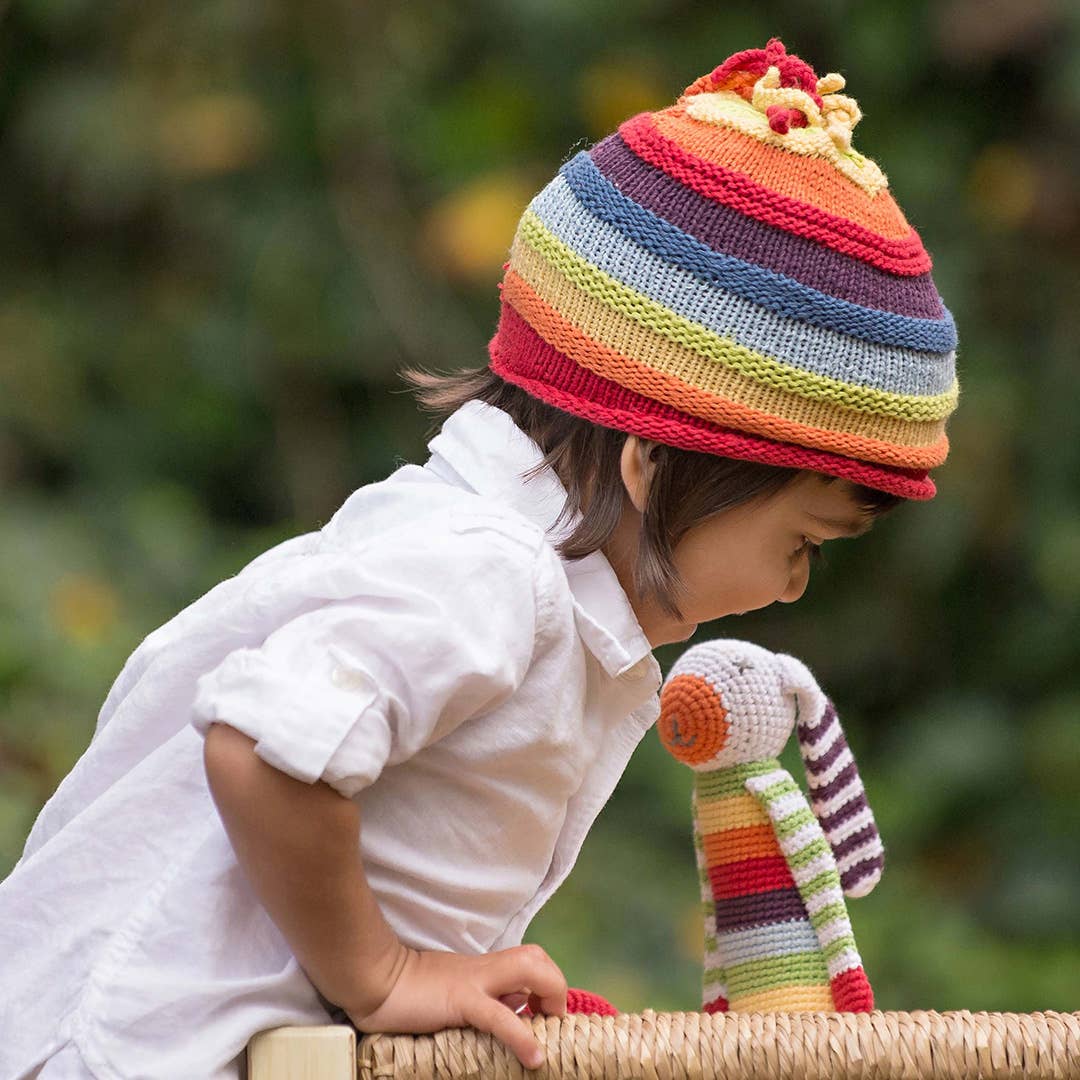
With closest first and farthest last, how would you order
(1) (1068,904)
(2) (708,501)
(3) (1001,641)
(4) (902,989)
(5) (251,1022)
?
(5) (251,1022) < (2) (708,501) < (4) (902,989) < (1) (1068,904) < (3) (1001,641)

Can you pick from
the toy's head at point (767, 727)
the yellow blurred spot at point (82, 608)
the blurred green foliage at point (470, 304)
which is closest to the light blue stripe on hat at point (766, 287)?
the toy's head at point (767, 727)

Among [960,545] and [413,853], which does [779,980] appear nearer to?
[413,853]

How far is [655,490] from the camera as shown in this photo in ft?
3.12

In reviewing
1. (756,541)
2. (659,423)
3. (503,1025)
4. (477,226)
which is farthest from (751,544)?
(477,226)

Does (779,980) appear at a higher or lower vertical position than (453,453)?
lower

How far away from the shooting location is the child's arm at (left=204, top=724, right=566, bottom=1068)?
79 centimetres

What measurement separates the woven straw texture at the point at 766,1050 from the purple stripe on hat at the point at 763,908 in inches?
6.9

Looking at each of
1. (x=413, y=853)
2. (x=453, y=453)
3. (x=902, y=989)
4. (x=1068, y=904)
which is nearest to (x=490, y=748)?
(x=413, y=853)

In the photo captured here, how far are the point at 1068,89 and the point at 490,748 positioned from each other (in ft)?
7.09

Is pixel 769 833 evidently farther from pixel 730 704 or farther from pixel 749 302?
pixel 749 302

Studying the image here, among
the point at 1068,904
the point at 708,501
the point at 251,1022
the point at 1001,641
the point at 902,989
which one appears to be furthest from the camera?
the point at 1001,641

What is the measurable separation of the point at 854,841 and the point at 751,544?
0.66ft

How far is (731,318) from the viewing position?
0.92 m

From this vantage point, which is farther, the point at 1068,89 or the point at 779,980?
the point at 1068,89
